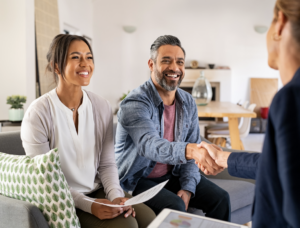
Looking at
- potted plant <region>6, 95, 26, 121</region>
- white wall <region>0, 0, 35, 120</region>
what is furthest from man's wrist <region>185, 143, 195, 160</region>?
white wall <region>0, 0, 35, 120</region>

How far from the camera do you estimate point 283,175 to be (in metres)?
0.55

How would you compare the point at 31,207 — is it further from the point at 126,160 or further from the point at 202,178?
the point at 202,178

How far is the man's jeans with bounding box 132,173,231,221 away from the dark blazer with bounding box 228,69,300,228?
0.99m

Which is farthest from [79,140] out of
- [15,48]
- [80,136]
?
[15,48]

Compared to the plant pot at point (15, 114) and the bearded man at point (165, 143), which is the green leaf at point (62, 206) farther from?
the plant pot at point (15, 114)

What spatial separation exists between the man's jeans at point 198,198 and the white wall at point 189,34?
563 centimetres

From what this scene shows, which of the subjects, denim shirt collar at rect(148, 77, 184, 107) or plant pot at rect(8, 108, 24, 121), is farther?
plant pot at rect(8, 108, 24, 121)

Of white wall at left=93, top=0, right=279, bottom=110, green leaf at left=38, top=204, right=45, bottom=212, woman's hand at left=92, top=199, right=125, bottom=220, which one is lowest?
woman's hand at left=92, top=199, right=125, bottom=220

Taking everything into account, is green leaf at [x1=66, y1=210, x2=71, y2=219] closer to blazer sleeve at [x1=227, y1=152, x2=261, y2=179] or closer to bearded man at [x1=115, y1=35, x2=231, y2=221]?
bearded man at [x1=115, y1=35, x2=231, y2=221]

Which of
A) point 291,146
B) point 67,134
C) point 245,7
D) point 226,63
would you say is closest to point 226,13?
point 245,7

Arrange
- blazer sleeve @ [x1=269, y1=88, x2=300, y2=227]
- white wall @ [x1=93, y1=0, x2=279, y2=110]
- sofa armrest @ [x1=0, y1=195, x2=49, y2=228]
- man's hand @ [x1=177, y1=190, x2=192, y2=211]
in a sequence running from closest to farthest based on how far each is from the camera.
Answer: blazer sleeve @ [x1=269, y1=88, x2=300, y2=227] < sofa armrest @ [x1=0, y1=195, x2=49, y2=228] < man's hand @ [x1=177, y1=190, x2=192, y2=211] < white wall @ [x1=93, y1=0, x2=279, y2=110]

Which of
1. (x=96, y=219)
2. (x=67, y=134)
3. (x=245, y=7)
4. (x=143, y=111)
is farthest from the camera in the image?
(x=245, y=7)

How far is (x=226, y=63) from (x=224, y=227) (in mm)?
6479

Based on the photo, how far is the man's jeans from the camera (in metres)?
1.62
